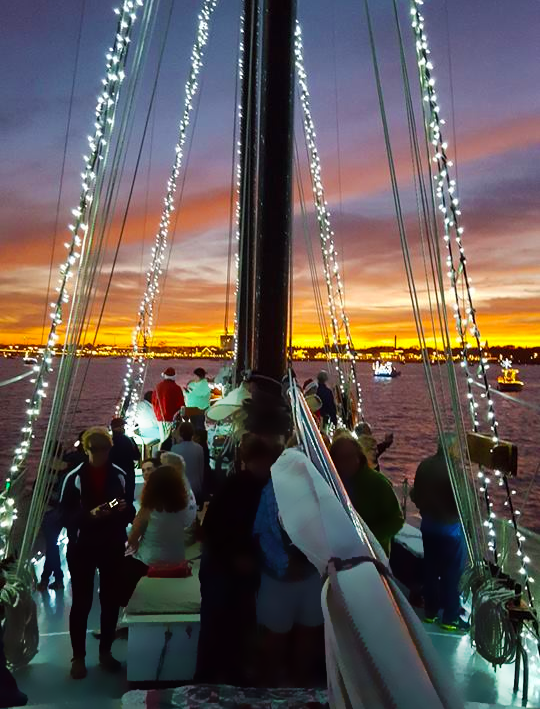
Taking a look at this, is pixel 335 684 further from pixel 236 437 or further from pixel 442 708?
pixel 236 437

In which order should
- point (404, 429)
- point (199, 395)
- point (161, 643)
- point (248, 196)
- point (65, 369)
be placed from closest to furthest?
point (161, 643) < point (65, 369) < point (248, 196) < point (199, 395) < point (404, 429)

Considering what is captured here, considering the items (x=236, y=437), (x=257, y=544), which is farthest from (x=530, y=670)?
(x=236, y=437)

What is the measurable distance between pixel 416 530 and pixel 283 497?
5089mm

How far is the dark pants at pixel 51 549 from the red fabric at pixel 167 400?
17.7 ft

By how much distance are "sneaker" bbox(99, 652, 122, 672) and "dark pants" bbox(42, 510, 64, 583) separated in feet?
6.08

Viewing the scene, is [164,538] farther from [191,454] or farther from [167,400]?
[167,400]

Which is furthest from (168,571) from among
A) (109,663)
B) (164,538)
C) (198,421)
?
(198,421)

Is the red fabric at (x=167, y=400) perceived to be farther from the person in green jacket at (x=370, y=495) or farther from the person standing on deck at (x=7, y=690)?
the person standing on deck at (x=7, y=690)

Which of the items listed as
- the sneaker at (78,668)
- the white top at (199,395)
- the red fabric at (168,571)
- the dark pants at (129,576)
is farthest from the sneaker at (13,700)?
the white top at (199,395)

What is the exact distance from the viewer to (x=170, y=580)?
434 cm

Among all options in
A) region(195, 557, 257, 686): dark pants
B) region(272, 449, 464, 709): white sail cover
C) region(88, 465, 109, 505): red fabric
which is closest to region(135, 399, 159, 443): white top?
region(88, 465, 109, 505): red fabric

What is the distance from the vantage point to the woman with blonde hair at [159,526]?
417 cm

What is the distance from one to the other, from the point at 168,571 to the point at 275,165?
3.14 m

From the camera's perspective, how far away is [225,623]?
3.46m
